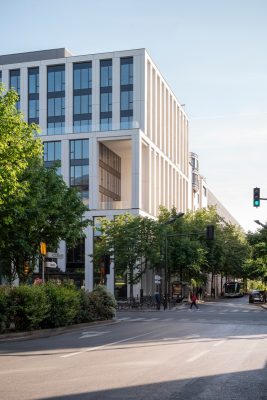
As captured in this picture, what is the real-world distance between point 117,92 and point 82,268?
21.8 metres

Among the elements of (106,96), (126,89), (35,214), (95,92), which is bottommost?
(35,214)

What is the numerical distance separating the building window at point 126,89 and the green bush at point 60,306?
169 ft

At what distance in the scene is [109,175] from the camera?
79562 mm

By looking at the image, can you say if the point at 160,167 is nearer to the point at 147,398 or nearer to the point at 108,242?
the point at 108,242

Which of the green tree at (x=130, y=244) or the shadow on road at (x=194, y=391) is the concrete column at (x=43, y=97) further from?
the shadow on road at (x=194, y=391)

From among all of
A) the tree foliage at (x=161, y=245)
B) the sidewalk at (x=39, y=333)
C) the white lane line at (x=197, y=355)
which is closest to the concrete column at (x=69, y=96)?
the tree foliage at (x=161, y=245)

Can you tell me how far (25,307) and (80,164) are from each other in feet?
179

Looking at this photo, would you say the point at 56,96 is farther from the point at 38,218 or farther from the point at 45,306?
the point at 45,306

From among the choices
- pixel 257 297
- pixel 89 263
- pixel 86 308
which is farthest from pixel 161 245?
pixel 86 308

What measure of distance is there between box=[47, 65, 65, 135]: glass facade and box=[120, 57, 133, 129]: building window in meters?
7.63

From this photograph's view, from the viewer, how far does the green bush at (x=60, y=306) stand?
2406 cm

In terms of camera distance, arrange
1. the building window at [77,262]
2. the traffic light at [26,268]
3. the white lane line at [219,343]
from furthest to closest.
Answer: the building window at [77,262] < the traffic light at [26,268] < the white lane line at [219,343]

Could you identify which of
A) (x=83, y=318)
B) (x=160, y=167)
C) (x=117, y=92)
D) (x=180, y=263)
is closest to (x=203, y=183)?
(x=160, y=167)

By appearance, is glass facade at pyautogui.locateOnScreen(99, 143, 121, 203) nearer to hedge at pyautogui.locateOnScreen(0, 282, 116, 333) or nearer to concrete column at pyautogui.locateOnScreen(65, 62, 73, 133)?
concrete column at pyautogui.locateOnScreen(65, 62, 73, 133)
